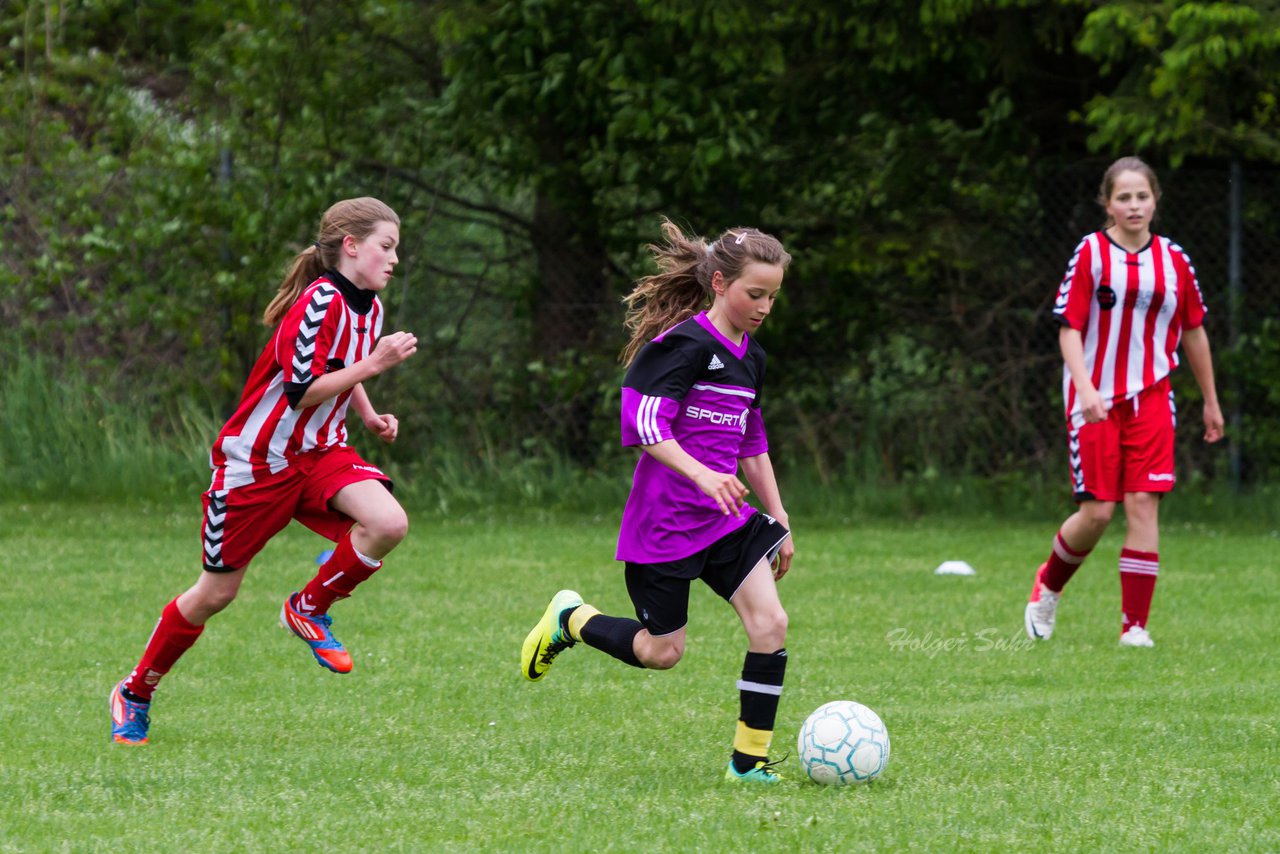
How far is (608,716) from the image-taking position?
5.84 metres

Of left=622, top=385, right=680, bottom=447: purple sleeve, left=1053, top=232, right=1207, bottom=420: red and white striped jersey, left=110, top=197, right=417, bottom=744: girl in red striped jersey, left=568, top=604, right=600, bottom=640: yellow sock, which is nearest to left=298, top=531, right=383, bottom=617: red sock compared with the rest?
left=110, top=197, right=417, bottom=744: girl in red striped jersey

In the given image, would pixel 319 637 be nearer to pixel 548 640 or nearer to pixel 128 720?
pixel 128 720

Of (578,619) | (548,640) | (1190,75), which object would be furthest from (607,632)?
(1190,75)

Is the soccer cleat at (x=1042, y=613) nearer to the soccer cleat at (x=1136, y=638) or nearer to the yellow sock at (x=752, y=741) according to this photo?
the soccer cleat at (x=1136, y=638)

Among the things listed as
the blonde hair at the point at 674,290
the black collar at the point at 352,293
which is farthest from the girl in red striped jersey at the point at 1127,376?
the black collar at the point at 352,293

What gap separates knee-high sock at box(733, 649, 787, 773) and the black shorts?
24cm

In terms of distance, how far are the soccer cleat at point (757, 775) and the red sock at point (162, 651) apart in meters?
1.85

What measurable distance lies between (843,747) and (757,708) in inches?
10.5

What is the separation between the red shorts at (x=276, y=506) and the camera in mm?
5613

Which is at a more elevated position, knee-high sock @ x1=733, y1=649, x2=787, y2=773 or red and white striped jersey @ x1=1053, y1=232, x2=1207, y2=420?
red and white striped jersey @ x1=1053, y1=232, x2=1207, y2=420

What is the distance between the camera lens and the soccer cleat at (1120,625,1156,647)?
728cm

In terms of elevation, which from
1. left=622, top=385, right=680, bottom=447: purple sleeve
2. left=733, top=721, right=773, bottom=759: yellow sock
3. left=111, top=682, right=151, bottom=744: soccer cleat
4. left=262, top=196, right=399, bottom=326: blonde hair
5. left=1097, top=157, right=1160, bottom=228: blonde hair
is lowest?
left=111, top=682, right=151, bottom=744: soccer cleat

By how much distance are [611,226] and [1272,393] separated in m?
4.85

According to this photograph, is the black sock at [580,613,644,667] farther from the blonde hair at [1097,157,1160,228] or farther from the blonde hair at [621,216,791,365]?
the blonde hair at [1097,157,1160,228]
